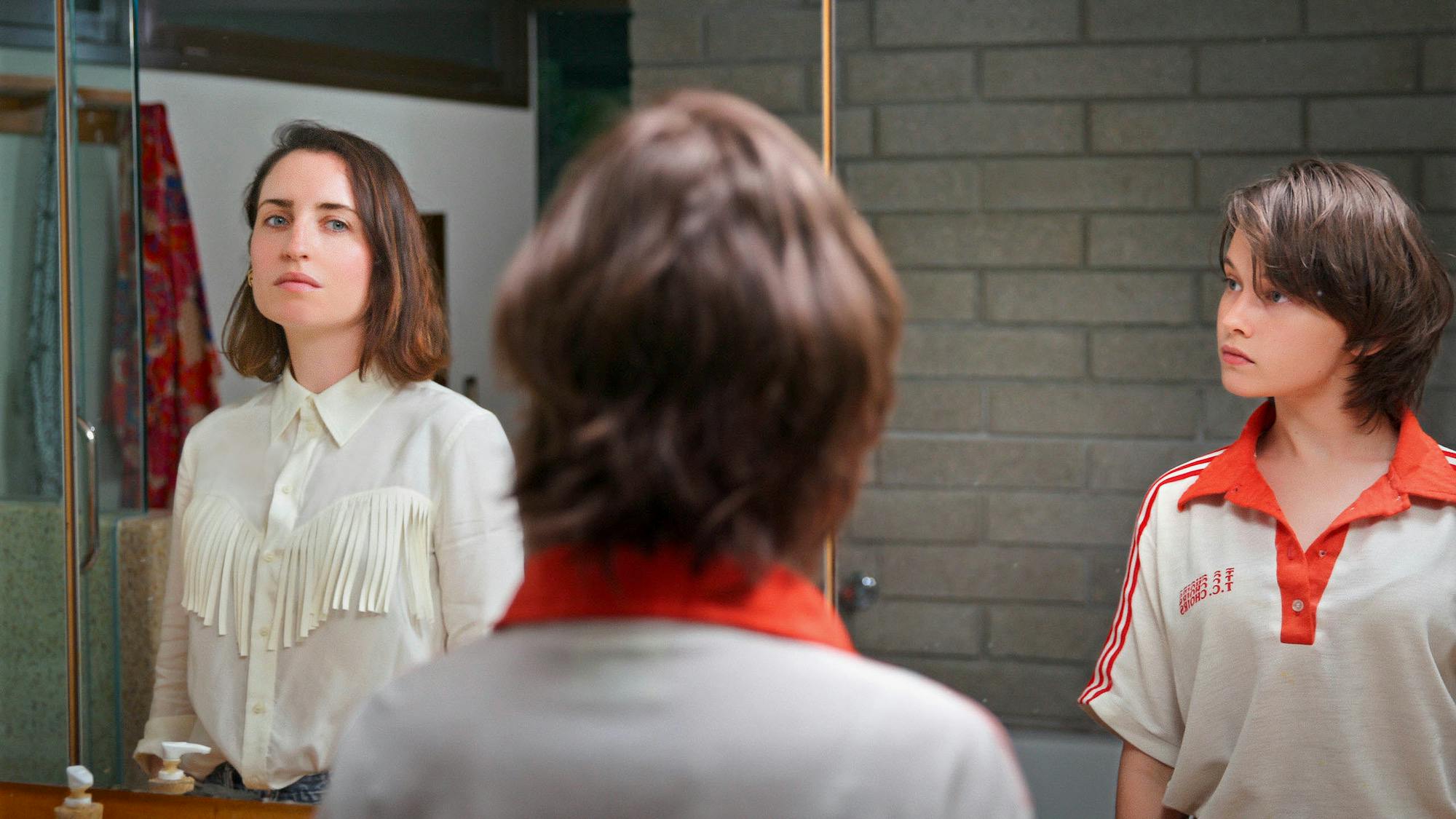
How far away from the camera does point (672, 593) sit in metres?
0.53

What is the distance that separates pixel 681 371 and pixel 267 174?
942 millimetres

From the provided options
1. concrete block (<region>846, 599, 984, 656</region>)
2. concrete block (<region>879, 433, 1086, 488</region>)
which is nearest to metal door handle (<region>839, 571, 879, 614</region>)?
concrete block (<region>846, 599, 984, 656</region>)

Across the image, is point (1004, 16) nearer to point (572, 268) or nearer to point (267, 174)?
point (267, 174)

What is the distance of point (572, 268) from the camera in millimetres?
526

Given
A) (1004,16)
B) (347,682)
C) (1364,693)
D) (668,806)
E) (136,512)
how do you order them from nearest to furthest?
(668,806) < (1364,693) < (347,682) < (136,512) < (1004,16)

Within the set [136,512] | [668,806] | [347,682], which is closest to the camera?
[668,806]

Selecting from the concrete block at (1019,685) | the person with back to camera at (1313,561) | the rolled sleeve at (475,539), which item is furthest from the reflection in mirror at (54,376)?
the person with back to camera at (1313,561)

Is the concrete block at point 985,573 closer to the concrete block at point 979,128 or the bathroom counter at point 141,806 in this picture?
the concrete block at point 979,128

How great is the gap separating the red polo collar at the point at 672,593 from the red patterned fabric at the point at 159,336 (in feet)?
3.09

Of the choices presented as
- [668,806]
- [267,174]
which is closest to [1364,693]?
[668,806]

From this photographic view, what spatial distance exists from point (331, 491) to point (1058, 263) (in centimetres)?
95

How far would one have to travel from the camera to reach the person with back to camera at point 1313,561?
107 cm

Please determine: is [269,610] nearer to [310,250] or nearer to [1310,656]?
[310,250]

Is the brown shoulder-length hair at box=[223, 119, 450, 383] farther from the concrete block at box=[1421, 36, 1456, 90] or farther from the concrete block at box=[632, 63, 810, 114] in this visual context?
the concrete block at box=[1421, 36, 1456, 90]
